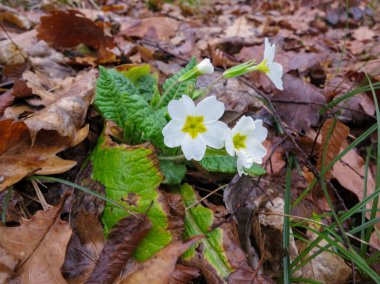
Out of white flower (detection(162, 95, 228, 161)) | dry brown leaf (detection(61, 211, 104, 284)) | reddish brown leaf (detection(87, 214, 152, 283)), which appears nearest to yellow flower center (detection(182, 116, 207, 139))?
white flower (detection(162, 95, 228, 161))

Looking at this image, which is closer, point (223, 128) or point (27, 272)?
point (27, 272)

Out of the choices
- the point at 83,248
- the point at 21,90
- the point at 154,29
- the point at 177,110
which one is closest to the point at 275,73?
the point at 177,110

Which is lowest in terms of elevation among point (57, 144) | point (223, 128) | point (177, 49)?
point (177, 49)

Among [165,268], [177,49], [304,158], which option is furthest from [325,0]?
[165,268]

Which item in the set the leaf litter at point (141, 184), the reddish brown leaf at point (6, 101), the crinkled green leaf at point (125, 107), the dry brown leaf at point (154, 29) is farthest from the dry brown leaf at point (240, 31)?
the reddish brown leaf at point (6, 101)

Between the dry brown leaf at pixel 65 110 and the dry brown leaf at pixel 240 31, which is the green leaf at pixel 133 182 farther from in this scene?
the dry brown leaf at pixel 240 31

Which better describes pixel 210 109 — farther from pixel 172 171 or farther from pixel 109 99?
pixel 109 99

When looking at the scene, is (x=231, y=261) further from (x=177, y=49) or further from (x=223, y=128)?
(x=177, y=49)
